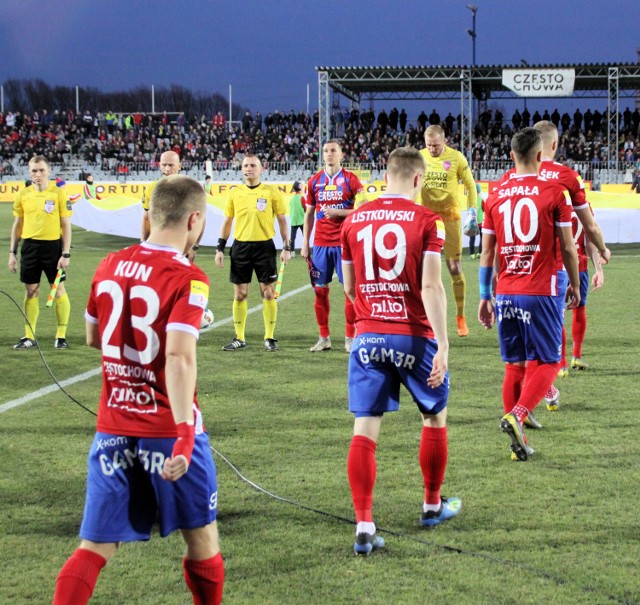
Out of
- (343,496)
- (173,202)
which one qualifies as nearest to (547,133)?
(343,496)

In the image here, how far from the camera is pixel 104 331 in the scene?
3.22 metres

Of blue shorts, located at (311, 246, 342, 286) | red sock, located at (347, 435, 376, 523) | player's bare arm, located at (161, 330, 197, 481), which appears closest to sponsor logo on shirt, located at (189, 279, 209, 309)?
player's bare arm, located at (161, 330, 197, 481)

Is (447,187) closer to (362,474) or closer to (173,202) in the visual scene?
(362,474)

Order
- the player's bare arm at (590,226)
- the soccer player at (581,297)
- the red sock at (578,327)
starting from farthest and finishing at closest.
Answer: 1. the red sock at (578,327)
2. the soccer player at (581,297)
3. the player's bare arm at (590,226)

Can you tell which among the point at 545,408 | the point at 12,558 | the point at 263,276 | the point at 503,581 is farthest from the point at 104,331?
the point at 263,276

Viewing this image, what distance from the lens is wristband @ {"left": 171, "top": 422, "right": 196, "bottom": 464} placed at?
2949 millimetres

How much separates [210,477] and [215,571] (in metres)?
0.35

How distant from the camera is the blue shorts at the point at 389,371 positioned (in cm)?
447

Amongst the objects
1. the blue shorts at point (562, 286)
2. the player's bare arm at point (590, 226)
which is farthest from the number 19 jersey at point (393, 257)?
the player's bare arm at point (590, 226)

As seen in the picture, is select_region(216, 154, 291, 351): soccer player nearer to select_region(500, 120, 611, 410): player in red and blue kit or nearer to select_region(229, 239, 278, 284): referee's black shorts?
select_region(229, 239, 278, 284): referee's black shorts

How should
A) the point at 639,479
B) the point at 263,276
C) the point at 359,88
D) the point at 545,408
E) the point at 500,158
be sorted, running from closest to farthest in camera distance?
the point at 639,479 → the point at 545,408 → the point at 263,276 → the point at 500,158 → the point at 359,88

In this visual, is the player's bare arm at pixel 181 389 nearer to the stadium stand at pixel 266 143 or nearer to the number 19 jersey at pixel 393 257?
the number 19 jersey at pixel 393 257

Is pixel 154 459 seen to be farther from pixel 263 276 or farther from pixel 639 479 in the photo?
pixel 263 276

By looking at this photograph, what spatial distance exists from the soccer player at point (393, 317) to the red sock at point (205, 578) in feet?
4.12
